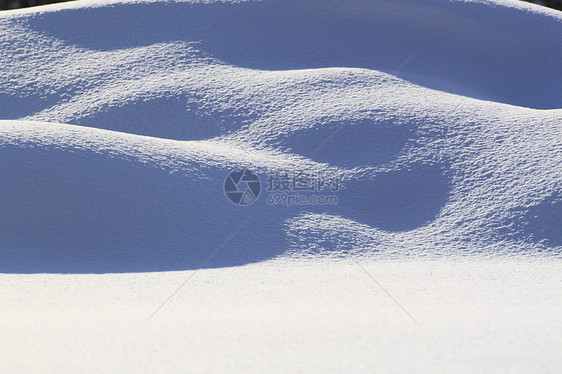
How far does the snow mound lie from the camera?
2.76m

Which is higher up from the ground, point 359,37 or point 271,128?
point 359,37

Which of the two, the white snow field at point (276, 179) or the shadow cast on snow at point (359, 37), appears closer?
the white snow field at point (276, 179)

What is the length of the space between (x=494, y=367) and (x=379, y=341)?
0.33 metres

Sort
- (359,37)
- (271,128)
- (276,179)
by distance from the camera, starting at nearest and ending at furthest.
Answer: (276,179) < (271,128) < (359,37)

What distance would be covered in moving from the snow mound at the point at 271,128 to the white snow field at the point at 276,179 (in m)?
0.01

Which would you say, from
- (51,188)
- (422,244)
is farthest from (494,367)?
(51,188)

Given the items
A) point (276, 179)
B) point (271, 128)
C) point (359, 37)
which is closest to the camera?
point (276, 179)

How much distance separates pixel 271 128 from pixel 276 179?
0.59 meters

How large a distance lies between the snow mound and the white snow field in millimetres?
15

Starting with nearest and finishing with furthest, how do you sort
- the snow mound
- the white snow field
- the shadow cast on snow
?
the white snow field
the snow mound
the shadow cast on snow

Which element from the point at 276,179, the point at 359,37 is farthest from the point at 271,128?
the point at 359,37

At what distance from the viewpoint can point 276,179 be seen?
10.5 ft

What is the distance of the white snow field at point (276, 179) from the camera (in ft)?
5.75

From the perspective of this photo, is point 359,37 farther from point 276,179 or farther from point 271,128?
point 276,179
